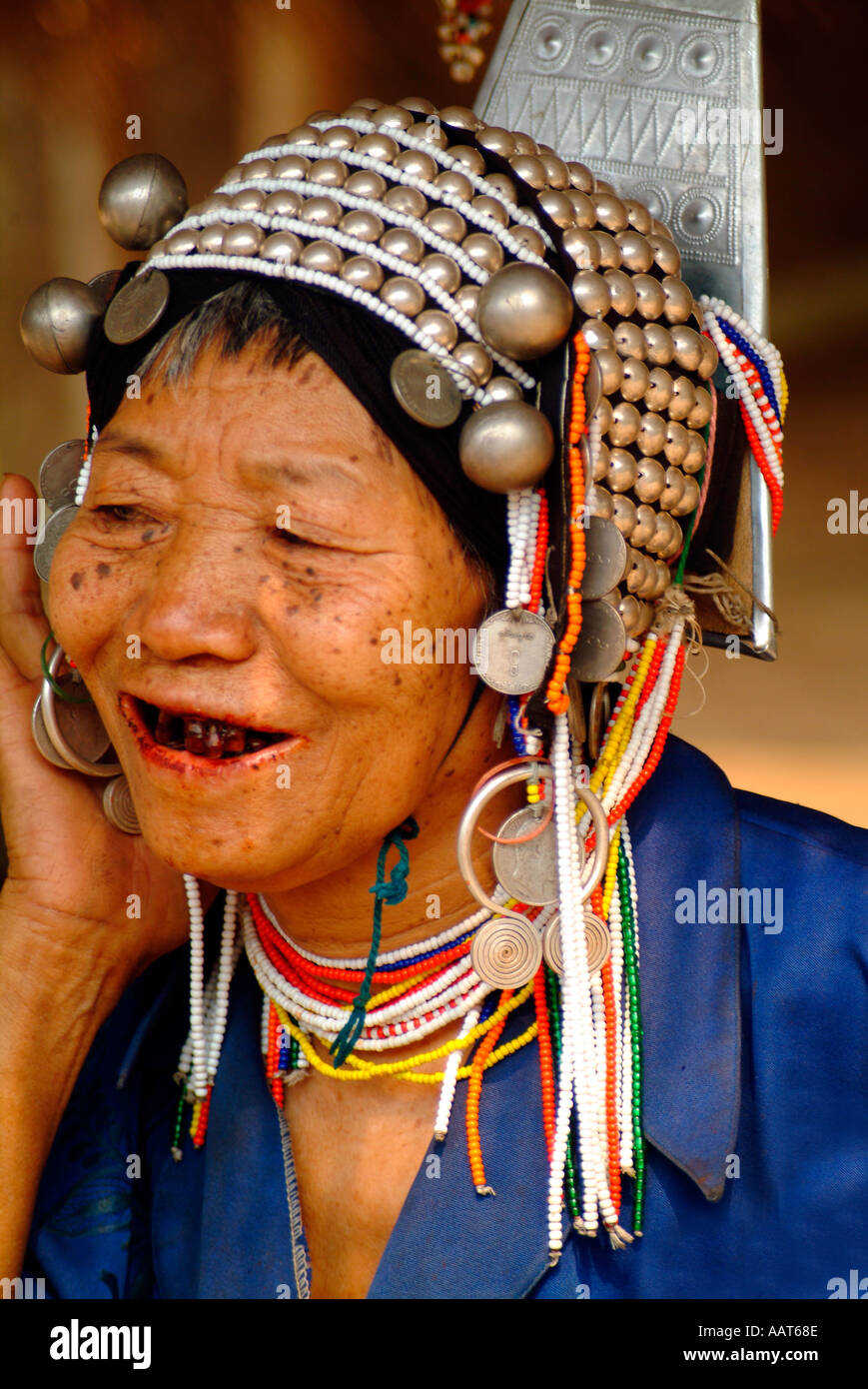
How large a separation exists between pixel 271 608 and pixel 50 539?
47 cm

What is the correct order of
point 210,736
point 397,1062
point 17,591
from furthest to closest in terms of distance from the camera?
point 17,591
point 397,1062
point 210,736

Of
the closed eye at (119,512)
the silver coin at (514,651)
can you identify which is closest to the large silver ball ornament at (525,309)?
the silver coin at (514,651)

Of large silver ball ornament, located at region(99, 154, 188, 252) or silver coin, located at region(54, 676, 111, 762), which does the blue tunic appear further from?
large silver ball ornament, located at region(99, 154, 188, 252)

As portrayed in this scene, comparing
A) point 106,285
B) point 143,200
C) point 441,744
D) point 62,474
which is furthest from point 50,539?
point 441,744

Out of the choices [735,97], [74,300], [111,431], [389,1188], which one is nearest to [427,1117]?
[389,1188]

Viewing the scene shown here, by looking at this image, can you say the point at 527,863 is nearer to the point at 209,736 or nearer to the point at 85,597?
the point at 209,736

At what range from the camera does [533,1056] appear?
1.54 meters

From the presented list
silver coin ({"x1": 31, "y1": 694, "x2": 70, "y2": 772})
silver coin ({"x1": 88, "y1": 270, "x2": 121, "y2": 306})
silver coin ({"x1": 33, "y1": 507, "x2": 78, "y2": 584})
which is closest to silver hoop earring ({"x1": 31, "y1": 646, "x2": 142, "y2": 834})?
silver coin ({"x1": 31, "y1": 694, "x2": 70, "y2": 772})

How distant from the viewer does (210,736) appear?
1439mm

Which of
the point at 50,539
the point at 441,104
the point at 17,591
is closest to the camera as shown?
the point at 50,539

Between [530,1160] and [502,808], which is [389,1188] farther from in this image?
[502,808]

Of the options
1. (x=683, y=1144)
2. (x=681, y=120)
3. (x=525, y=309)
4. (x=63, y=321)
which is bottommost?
(x=683, y=1144)

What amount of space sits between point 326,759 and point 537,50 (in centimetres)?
109

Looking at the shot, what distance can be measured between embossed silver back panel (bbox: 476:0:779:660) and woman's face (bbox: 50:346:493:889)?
59 cm
